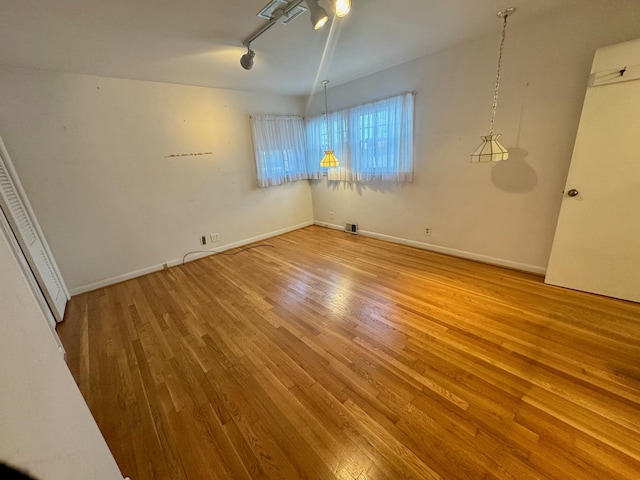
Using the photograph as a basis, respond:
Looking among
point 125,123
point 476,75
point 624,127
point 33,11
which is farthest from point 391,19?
point 125,123

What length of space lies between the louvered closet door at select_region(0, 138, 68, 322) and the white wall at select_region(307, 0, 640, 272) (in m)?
4.16

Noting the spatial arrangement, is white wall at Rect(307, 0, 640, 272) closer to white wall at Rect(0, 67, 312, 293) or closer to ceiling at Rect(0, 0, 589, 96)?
ceiling at Rect(0, 0, 589, 96)

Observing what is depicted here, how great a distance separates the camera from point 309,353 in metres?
1.91

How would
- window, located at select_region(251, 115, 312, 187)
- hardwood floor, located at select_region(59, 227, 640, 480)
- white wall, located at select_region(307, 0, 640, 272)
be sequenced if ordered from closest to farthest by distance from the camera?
1. hardwood floor, located at select_region(59, 227, 640, 480)
2. white wall, located at select_region(307, 0, 640, 272)
3. window, located at select_region(251, 115, 312, 187)

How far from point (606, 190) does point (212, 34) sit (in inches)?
145

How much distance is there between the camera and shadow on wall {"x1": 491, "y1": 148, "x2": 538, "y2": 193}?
104 inches

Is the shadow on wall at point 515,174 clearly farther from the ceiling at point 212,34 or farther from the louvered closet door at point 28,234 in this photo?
the louvered closet door at point 28,234

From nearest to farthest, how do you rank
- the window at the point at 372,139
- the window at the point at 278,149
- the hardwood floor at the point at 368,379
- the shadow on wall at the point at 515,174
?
the hardwood floor at the point at 368,379 → the shadow on wall at the point at 515,174 → the window at the point at 372,139 → the window at the point at 278,149

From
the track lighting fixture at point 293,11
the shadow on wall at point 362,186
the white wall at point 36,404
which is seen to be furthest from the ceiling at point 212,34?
the white wall at point 36,404

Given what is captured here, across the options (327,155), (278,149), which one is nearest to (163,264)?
(278,149)

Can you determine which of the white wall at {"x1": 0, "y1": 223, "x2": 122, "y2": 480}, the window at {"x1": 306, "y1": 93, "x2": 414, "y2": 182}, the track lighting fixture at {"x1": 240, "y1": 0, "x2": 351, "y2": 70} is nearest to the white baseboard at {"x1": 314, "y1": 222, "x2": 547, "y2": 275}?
the window at {"x1": 306, "y1": 93, "x2": 414, "y2": 182}

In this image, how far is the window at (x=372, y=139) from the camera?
3.46 metres

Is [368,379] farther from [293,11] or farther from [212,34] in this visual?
[212,34]

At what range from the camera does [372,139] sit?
383cm
